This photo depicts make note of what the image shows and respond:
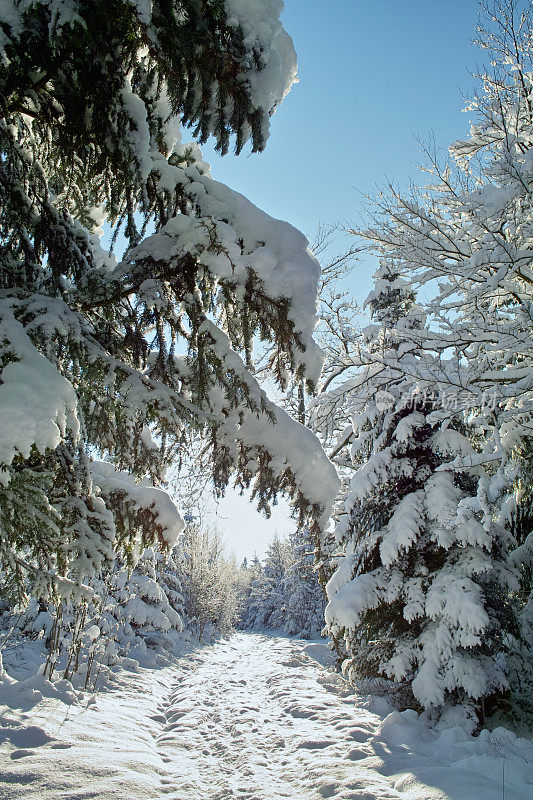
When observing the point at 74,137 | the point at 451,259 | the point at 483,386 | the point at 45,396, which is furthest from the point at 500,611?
the point at 74,137

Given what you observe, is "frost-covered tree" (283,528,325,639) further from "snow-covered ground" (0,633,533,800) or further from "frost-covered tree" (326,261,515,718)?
"snow-covered ground" (0,633,533,800)

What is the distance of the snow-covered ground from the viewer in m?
3.60

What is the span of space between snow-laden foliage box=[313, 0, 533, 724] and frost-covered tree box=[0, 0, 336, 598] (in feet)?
8.79

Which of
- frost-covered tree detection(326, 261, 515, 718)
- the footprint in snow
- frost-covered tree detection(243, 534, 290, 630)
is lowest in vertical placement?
frost-covered tree detection(243, 534, 290, 630)

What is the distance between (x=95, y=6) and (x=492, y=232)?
4.22m

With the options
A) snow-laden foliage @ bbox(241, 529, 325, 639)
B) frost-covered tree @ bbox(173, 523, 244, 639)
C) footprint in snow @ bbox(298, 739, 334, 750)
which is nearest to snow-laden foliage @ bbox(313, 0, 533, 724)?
footprint in snow @ bbox(298, 739, 334, 750)

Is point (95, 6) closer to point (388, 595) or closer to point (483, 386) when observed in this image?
point (483, 386)

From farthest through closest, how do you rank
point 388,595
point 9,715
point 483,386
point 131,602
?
point 131,602
point 388,595
point 483,386
point 9,715

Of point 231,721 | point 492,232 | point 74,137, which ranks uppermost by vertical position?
point 492,232

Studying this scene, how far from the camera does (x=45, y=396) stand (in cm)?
159

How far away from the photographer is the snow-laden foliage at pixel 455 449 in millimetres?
4828

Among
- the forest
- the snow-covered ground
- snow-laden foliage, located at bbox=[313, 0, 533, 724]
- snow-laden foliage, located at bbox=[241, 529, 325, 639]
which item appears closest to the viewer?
the forest

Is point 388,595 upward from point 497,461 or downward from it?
downward

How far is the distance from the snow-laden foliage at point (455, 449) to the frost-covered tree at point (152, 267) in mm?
2680
